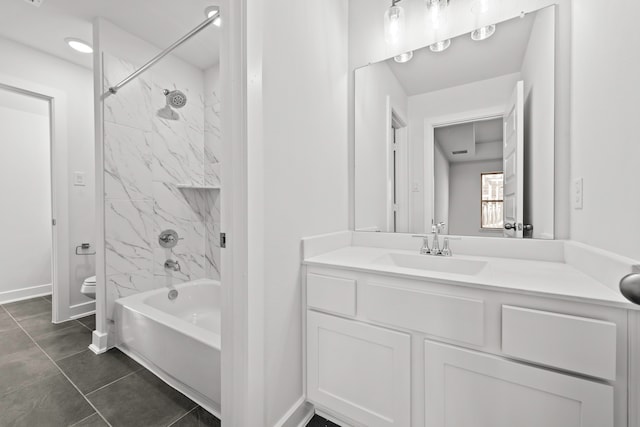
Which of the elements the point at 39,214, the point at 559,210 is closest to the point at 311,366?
the point at 559,210

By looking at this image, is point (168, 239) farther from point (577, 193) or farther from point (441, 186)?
point (577, 193)

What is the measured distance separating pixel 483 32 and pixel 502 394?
1604 mm

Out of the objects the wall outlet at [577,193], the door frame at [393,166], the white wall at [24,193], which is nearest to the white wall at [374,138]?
the door frame at [393,166]

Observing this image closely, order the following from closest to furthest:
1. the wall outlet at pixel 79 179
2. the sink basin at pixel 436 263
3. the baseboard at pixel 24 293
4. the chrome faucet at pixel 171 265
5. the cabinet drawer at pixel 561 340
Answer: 1. the cabinet drawer at pixel 561 340
2. the sink basin at pixel 436 263
3. the chrome faucet at pixel 171 265
4. the wall outlet at pixel 79 179
5. the baseboard at pixel 24 293

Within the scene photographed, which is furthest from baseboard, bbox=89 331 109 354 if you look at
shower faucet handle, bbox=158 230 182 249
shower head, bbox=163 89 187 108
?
shower head, bbox=163 89 187 108

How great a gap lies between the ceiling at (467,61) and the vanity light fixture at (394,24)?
117 millimetres

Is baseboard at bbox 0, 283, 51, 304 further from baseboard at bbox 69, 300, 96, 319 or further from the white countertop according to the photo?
the white countertop

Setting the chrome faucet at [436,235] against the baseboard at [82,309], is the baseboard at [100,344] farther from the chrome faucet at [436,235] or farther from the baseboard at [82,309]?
the chrome faucet at [436,235]

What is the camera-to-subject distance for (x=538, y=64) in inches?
48.4

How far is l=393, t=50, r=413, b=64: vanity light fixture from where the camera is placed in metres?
1.54

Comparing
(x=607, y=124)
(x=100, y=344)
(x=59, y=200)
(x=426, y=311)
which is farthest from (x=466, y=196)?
(x=59, y=200)

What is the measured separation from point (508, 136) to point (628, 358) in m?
1.01

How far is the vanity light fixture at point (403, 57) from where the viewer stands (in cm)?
154

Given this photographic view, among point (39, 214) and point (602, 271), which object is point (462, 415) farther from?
point (39, 214)
